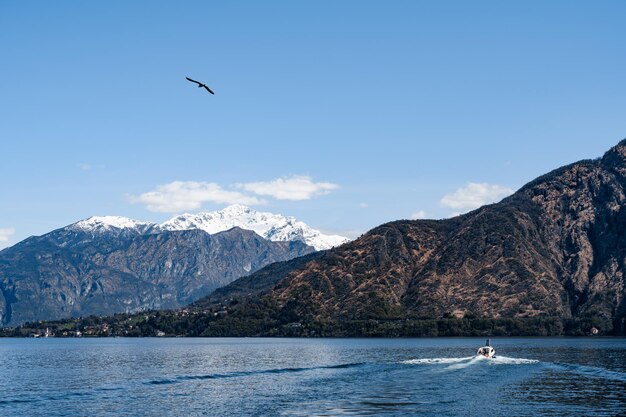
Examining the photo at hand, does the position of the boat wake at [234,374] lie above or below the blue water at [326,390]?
above

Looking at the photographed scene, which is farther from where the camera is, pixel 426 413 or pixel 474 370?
pixel 474 370

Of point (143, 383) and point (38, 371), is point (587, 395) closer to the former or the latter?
point (143, 383)

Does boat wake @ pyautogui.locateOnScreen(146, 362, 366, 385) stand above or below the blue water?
above

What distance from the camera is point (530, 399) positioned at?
4835 inches

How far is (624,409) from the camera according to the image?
109125 millimetres

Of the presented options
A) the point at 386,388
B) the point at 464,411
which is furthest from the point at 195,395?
the point at 464,411

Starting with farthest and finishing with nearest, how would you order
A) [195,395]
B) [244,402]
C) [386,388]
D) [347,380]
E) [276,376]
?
[276,376]
[347,380]
[386,388]
[195,395]
[244,402]

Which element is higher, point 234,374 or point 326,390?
point 234,374

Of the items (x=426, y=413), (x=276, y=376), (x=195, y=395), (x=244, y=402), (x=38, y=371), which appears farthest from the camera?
(x=38, y=371)

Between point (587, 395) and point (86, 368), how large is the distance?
124 metres

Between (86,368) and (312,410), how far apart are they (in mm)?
105956

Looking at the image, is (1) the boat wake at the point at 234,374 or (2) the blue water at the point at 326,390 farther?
(1) the boat wake at the point at 234,374

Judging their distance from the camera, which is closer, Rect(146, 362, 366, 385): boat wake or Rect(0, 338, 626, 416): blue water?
Rect(0, 338, 626, 416): blue water

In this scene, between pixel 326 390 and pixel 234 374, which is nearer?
pixel 326 390
